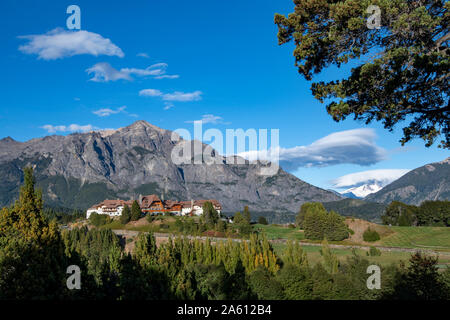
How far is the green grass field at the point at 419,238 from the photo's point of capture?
2721 inches

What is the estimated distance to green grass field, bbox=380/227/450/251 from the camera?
6912cm

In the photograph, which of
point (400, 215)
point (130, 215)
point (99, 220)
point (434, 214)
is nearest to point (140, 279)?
point (130, 215)

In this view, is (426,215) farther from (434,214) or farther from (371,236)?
(371,236)

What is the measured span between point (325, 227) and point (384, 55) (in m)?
73.2

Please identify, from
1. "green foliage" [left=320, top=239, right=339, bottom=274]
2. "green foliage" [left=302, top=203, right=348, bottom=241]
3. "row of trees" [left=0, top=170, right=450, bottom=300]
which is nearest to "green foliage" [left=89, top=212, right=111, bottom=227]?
"green foliage" [left=302, top=203, right=348, bottom=241]

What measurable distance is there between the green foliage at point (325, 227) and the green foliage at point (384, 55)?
69060 mm

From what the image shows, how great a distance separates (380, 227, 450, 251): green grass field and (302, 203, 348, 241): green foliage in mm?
9577

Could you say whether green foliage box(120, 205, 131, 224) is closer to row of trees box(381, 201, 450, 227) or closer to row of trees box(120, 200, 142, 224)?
row of trees box(120, 200, 142, 224)
